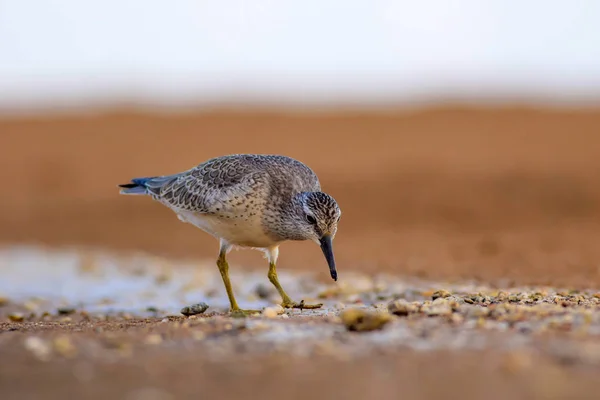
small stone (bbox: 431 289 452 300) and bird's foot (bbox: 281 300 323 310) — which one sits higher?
small stone (bbox: 431 289 452 300)

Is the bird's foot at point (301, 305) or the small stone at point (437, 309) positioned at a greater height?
the small stone at point (437, 309)

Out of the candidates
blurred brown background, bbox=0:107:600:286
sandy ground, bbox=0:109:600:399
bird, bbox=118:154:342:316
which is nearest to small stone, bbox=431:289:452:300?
sandy ground, bbox=0:109:600:399

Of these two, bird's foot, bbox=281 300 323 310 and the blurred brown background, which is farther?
the blurred brown background

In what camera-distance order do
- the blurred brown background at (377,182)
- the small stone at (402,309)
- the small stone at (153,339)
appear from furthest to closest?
the blurred brown background at (377,182)
the small stone at (402,309)
the small stone at (153,339)

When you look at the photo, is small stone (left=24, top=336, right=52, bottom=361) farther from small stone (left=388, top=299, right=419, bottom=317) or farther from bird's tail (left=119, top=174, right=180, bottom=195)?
bird's tail (left=119, top=174, right=180, bottom=195)

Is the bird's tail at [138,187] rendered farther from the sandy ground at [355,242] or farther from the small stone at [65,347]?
the small stone at [65,347]

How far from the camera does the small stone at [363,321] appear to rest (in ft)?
17.6

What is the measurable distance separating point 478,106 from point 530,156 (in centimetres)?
1156

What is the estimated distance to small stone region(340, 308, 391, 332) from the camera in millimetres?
5355

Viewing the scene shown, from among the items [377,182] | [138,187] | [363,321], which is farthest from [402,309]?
[377,182]

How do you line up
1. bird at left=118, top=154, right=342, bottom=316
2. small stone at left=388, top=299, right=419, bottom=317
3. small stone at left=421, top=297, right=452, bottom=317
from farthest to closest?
bird at left=118, top=154, right=342, bottom=316
small stone at left=388, top=299, right=419, bottom=317
small stone at left=421, top=297, right=452, bottom=317

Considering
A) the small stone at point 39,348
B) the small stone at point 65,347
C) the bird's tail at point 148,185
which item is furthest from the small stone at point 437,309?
the bird's tail at point 148,185

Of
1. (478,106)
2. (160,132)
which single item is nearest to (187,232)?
(160,132)

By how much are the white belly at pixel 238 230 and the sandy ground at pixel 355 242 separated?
98cm
